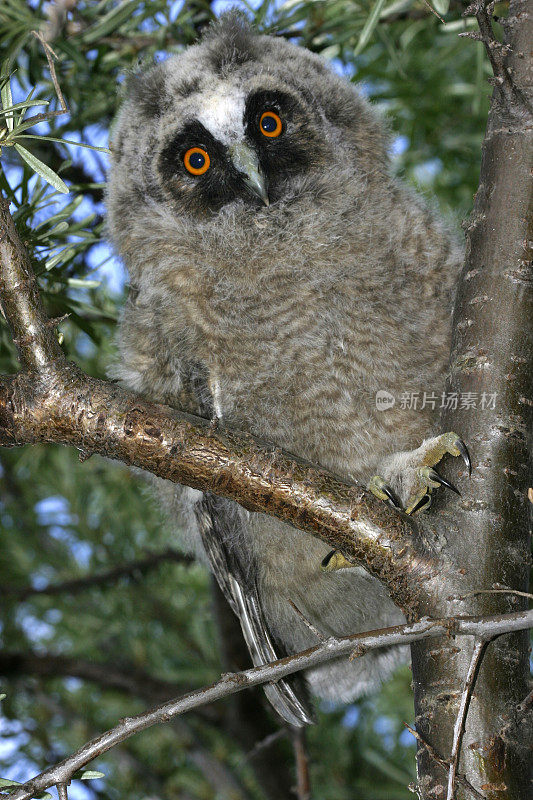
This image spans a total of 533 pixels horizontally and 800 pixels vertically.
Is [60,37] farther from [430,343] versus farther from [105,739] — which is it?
[105,739]

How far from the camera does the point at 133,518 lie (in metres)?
2.79

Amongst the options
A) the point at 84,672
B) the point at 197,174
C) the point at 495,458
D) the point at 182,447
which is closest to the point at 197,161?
the point at 197,174

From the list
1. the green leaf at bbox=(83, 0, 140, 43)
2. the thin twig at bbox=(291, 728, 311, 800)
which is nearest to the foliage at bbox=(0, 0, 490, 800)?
the green leaf at bbox=(83, 0, 140, 43)

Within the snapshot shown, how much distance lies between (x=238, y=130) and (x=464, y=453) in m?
0.88

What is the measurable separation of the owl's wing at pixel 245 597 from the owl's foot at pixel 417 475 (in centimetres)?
39

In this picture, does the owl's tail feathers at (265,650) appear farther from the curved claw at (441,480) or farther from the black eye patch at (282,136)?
the black eye patch at (282,136)

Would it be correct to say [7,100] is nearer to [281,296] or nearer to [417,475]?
[281,296]

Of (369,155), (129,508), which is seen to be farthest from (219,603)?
(369,155)

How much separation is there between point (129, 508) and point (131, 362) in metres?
1.22

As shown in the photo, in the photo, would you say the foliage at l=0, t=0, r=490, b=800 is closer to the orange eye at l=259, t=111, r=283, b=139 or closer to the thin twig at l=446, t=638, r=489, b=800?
the orange eye at l=259, t=111, r=283, b=139

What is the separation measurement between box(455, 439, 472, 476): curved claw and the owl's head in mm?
672

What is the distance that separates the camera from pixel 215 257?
157 cm

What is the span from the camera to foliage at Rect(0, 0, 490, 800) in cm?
205

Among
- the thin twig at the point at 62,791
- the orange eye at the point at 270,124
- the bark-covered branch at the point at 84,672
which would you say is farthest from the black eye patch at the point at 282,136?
the bark-covered branch at the point at 84,672
